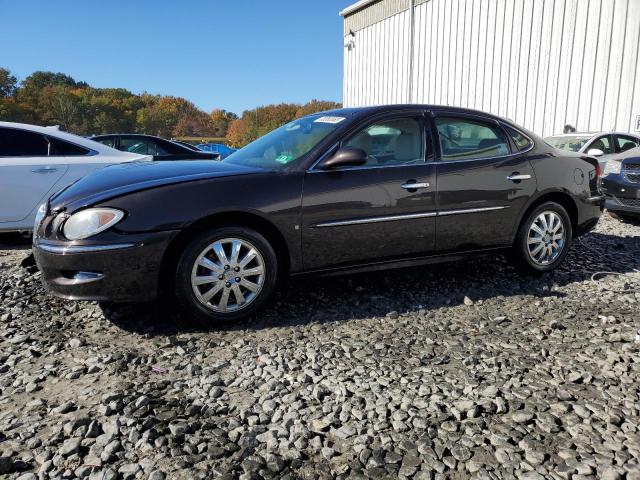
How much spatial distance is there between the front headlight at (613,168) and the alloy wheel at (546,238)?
3.90 meters

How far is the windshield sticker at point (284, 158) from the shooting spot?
3830 millimetres

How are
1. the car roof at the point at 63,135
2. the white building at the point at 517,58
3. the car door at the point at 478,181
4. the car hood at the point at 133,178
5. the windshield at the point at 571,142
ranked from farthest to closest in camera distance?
the white building at the point at 517,58
the windshield at the point at 571,142
the car roof at the point at 63,135
the car door at the point at 478,181
the car hood at the point at 133,178

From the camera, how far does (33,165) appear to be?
18.8ft

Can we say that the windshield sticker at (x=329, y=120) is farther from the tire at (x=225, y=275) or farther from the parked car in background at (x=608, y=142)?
the parked car in background at (x=608, y=142)

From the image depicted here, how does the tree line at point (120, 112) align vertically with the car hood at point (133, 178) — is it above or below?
above

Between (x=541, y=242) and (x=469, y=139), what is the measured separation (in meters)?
1.19

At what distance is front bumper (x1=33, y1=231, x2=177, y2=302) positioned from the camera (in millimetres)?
3162

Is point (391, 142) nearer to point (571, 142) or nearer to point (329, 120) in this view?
point (329, 120)

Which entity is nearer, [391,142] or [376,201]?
[376,201]

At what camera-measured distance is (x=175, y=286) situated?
11.1 feet

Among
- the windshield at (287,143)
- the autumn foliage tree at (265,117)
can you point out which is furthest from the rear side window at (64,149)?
the autumn foliage tree at (265,117)

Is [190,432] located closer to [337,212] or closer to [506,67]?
[337,212]

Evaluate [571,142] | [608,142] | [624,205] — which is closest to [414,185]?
[624,205]

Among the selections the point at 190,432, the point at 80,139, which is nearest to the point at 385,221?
the point at 190,432
